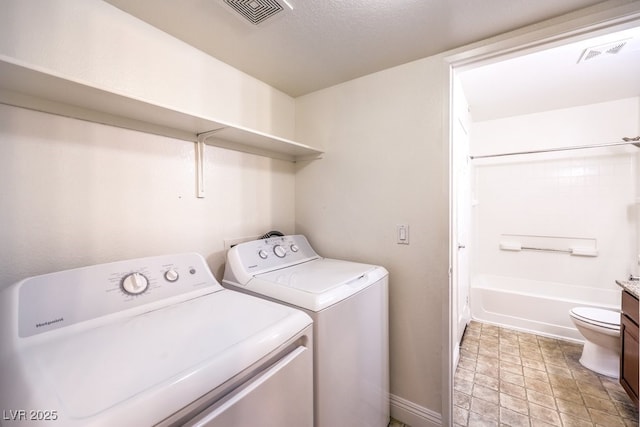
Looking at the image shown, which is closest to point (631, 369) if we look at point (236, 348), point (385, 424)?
point (385, 424)

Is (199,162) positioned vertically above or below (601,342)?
above

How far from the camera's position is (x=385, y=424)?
1487mm

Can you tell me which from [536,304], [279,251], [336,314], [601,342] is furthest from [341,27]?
[536,304]

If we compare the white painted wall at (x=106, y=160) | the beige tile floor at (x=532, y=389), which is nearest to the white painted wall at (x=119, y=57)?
the white painted wall at (x=106, y=160)

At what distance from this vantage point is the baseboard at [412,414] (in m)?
1.47

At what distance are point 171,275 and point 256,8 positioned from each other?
1.23m

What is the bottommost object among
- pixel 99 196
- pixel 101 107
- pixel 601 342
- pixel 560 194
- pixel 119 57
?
pixel 601 342

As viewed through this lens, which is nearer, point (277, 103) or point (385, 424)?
point (385, 424)

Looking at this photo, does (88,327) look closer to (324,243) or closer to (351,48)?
(324,243)

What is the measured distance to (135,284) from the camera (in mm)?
998

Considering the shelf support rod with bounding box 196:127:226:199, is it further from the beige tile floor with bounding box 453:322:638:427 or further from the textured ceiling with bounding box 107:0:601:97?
the beige tile floor with bounding box 453:322:638:427

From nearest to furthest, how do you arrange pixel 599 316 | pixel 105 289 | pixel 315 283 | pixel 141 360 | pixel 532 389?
pixel 141 360
pixel 105 289
pixel 315 283
pixel 532 389
pixel 599 316

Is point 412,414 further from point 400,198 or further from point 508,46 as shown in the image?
point 508,46

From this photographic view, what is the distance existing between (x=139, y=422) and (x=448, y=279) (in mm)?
1430
